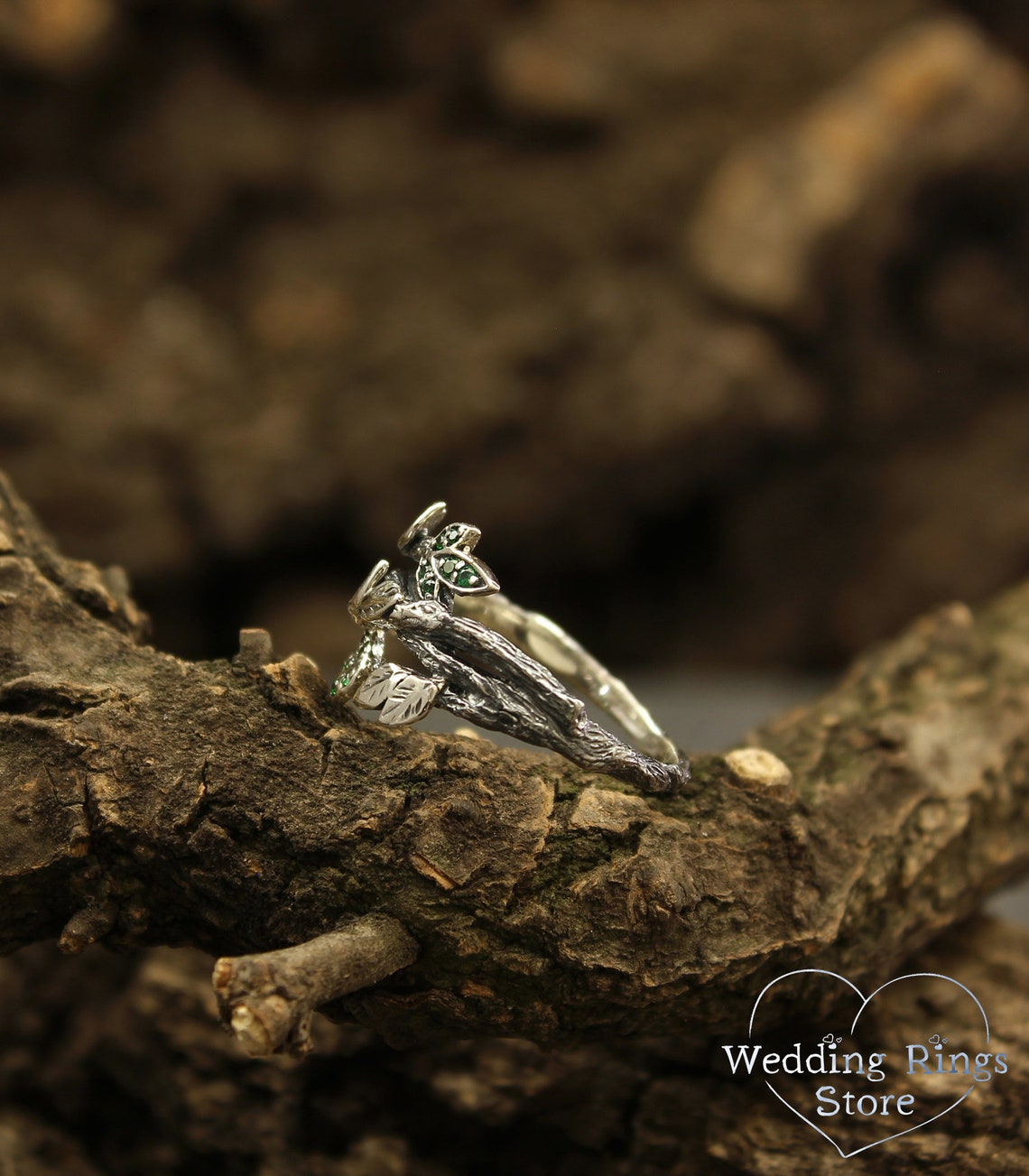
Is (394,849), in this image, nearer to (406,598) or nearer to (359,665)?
(359,665)

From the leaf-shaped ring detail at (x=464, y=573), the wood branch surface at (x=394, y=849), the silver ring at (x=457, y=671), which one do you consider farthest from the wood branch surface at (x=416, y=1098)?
the leaf-shaped ring detail at (x=464, y=573)

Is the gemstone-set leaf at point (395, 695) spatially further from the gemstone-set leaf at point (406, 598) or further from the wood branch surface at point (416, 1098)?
the wood branch surface at point (416, 1098)

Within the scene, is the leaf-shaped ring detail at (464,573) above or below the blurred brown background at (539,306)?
below

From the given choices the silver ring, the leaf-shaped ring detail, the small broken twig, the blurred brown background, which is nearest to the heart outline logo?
the silver ring

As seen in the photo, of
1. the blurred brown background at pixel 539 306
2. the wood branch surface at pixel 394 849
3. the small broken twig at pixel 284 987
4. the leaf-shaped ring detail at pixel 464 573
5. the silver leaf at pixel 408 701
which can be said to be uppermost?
the blurred brown background at pixel 539 306

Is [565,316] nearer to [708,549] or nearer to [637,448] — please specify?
[637,448]

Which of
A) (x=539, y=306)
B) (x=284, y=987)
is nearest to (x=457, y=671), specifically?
(x=284, y=987)

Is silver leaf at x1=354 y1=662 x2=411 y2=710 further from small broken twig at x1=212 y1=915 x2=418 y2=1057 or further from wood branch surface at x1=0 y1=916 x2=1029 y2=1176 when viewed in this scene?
wood branch surface at x1=0 y1=916 x2=1029 y2=1176
